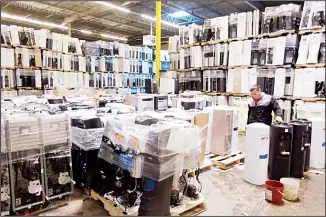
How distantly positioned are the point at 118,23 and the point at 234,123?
9.87 metres

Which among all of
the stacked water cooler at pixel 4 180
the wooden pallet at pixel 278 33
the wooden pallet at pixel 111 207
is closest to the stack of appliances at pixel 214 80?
the wooden pallet at pixel 278 33

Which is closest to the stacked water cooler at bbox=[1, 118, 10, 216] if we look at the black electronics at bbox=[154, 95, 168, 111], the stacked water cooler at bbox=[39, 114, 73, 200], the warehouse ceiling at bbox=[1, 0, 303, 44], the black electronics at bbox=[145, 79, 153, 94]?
the stacked water cooler at bbox=[39, 114, 73, 200]

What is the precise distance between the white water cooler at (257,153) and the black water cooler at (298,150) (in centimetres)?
57

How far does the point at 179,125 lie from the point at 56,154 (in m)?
1.35

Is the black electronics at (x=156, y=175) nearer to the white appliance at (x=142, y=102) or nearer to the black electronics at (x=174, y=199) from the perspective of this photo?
the black electronics at (x=174, y=199)

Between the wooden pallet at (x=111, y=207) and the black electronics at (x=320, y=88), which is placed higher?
the black electronics at (x=320, y=88)

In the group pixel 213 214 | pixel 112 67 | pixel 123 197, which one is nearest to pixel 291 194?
pixel 213 214

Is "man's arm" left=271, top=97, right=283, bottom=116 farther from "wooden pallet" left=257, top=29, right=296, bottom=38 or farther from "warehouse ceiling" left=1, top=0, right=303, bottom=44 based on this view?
"warehouse ceiling" left=1, top=0, right=303, bottom=44

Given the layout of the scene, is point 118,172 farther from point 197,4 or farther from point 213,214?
point 197,4

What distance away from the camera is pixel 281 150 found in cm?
332

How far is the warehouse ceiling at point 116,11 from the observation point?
351 inches

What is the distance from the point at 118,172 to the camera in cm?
246

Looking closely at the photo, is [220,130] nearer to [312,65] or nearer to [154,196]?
[154,196]

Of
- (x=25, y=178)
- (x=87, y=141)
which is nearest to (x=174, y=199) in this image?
(x=87, y=141)
